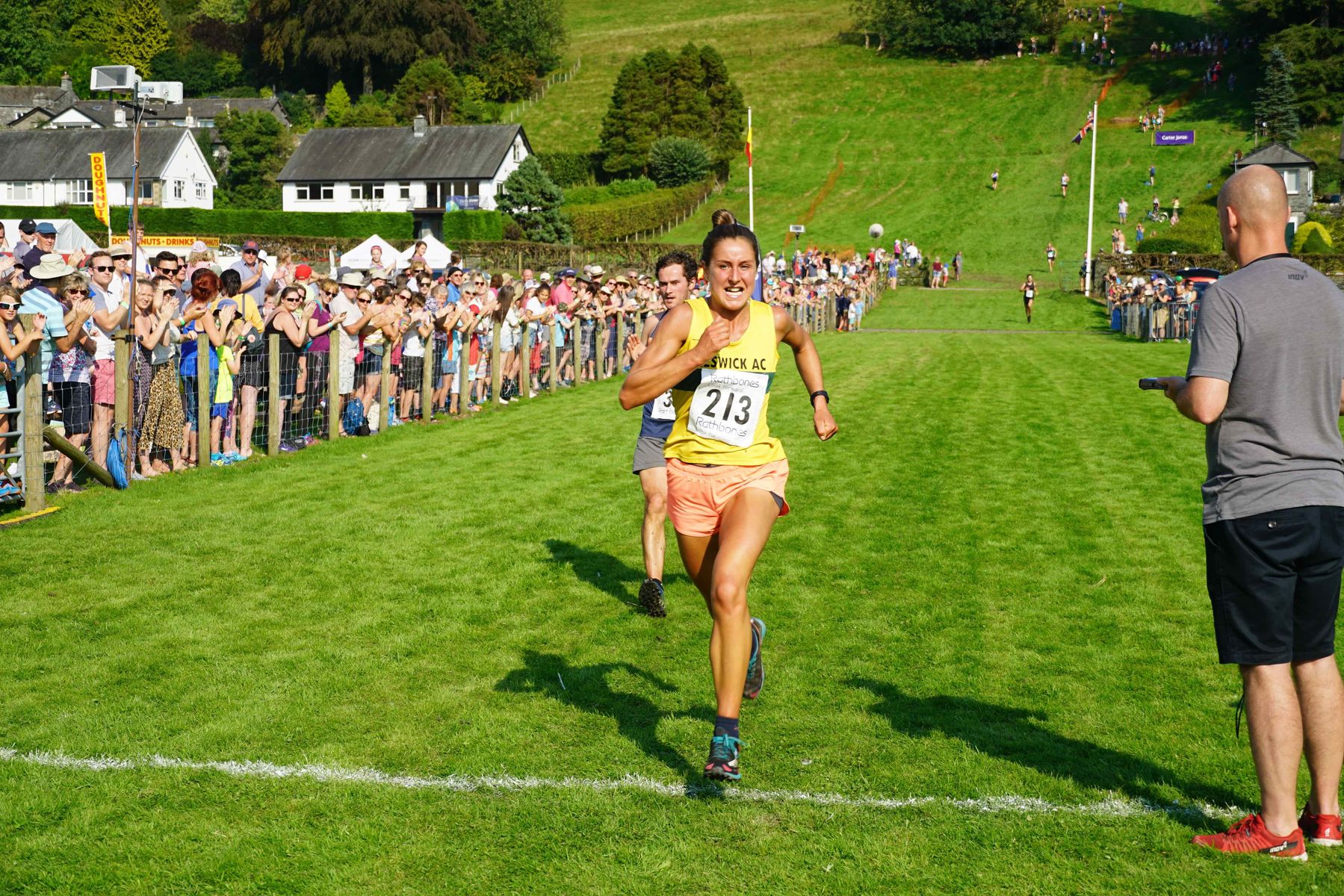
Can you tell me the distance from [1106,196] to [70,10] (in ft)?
376

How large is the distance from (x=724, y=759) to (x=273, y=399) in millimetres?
10426

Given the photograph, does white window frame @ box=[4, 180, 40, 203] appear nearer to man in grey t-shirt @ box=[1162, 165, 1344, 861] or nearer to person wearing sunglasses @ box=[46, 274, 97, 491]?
person wearing sunglasses @ box=[46, 274, 97, 491]

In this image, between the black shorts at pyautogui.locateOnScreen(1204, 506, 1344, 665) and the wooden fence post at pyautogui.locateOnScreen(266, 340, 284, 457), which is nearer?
the black shorts at pyautogui.locateOnScreen(1204, 506, 1344, 665)

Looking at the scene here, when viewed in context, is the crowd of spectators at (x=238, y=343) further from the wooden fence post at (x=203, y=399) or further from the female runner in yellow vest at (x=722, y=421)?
the female runner in yellow vest at (x=722, y=421)

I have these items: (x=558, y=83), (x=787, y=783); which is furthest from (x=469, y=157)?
(x=787, y=783)

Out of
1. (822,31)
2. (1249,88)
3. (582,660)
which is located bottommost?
(582,660)

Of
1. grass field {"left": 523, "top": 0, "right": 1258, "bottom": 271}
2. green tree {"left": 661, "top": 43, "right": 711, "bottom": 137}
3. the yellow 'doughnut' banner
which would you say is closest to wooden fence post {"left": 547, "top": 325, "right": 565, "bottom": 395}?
the yellow 'doughnut' banner

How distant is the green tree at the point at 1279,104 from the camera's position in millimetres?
75938

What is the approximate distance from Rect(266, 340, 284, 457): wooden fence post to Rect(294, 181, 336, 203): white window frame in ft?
262

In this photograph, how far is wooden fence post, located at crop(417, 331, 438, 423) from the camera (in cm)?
1722

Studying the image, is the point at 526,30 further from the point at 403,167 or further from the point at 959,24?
the point at 959,24

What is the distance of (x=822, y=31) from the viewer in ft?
395

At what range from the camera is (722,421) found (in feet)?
17.7

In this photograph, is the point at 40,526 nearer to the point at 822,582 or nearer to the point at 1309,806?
the point at 822,582
